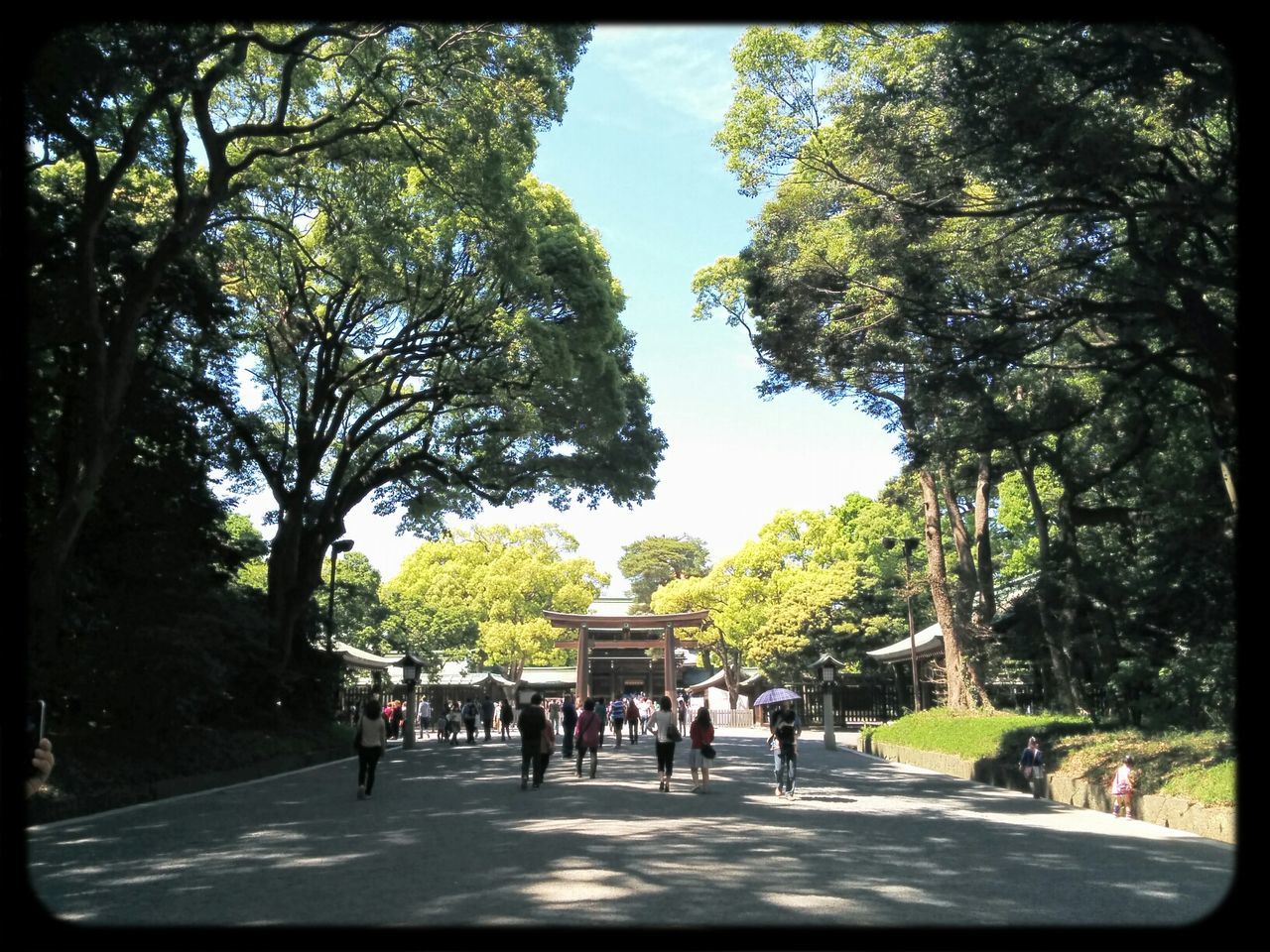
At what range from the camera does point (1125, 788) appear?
13164 mm

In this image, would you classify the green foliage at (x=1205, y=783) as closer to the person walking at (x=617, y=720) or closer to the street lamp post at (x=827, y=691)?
the person walking at (x=617, y=720)

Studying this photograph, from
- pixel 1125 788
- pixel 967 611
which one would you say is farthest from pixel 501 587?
pixel 1125 788

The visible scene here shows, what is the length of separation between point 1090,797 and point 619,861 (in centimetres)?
875

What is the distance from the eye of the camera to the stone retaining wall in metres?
11.3

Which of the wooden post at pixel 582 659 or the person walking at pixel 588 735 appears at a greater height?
the wooden post at pixel 582 659

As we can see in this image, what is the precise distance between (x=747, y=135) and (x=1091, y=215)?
6404mm

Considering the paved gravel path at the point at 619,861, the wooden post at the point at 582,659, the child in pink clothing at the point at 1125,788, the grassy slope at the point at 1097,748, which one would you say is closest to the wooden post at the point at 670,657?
the wooden post at the point at 582,659

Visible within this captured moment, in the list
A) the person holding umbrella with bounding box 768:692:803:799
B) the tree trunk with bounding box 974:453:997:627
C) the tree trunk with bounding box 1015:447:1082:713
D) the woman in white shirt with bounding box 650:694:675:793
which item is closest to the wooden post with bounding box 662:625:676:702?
the tree trunk with bounding box 974:453:997:627

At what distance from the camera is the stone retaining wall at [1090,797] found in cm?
1127

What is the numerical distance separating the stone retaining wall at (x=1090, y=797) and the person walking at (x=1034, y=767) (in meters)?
0.12

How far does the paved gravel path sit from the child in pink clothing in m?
0.40

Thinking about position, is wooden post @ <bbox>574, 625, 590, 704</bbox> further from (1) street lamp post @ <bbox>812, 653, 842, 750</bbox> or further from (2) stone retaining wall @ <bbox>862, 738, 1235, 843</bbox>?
(2) stone retaining wall @ <bbox>862, 738, 1235, 843</bbox>

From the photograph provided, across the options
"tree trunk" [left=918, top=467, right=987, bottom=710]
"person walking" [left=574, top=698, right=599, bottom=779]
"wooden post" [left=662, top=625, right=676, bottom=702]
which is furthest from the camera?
"wooden post" [left=662, top=625, right=676, bottom=702]

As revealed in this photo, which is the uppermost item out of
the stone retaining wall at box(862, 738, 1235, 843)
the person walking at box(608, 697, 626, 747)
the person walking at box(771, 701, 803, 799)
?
the person walking at box(608, 697, 626, 747)
